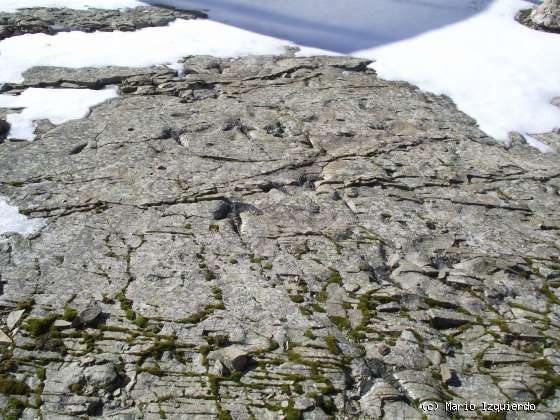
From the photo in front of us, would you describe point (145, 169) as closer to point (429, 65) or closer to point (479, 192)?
point (479, 192)

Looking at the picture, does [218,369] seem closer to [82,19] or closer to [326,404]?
[326,404]

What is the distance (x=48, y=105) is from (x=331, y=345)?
6.46 metres

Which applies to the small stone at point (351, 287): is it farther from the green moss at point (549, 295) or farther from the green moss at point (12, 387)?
the green moss at point (12, 387)

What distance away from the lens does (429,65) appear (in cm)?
1144

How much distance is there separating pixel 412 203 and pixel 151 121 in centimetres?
421

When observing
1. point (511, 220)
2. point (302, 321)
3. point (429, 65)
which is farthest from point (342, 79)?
point (302, 321)

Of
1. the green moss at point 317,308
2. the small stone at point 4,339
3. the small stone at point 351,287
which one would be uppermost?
the small stone at point 351,287

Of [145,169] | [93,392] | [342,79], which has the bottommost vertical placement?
[93,392]

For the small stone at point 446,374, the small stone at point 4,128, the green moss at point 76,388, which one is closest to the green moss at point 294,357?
the small stone at point 446,374

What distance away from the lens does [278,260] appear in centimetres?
592

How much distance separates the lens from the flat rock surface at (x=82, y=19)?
11805mm

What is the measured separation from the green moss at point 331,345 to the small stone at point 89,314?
2155 mm

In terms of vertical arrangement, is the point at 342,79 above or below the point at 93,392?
above

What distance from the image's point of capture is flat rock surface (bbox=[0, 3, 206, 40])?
11805mm
